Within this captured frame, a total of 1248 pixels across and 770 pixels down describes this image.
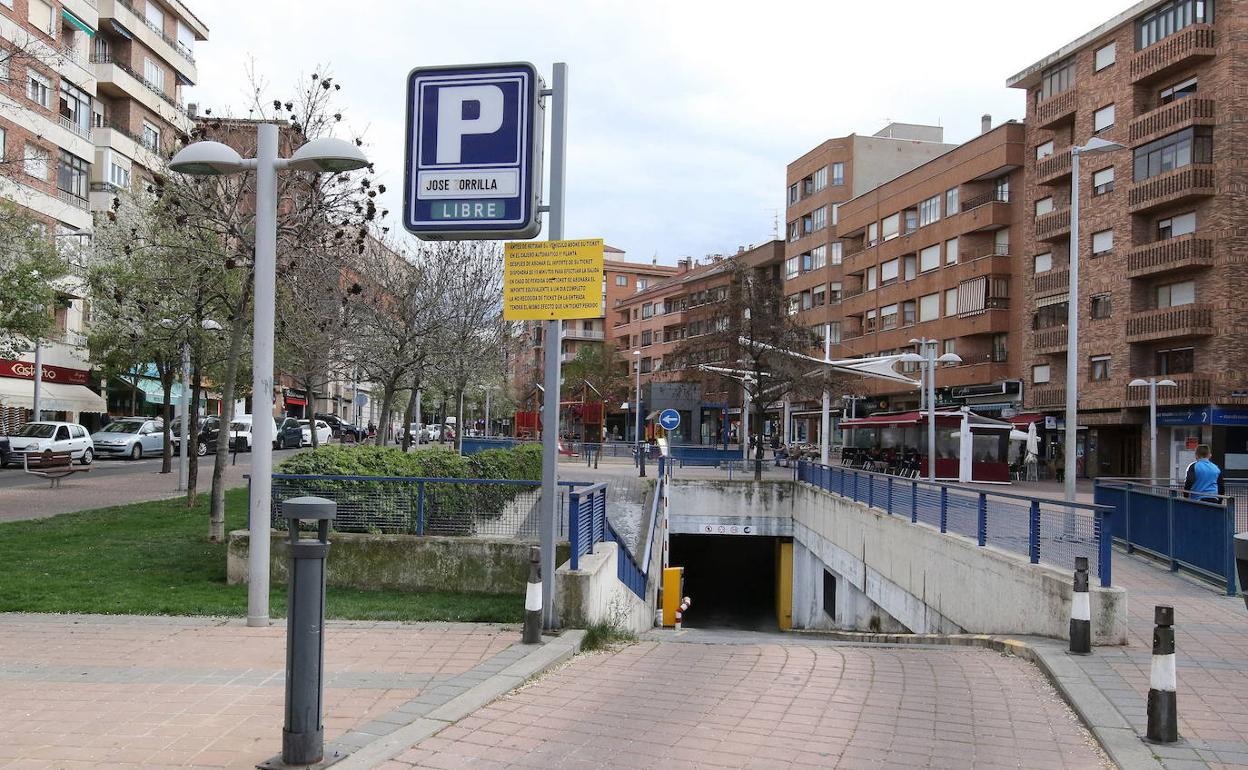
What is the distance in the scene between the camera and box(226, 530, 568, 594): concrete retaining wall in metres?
10.8

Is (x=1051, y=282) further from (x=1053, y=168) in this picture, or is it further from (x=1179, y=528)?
(x=1179, y=528)

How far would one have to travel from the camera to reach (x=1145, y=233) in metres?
41.5

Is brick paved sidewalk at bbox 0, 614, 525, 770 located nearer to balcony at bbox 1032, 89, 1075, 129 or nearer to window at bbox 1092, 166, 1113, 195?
window at bbox 1092, 166, 1113, 195

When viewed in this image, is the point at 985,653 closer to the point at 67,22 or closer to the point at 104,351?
the point at 104,351

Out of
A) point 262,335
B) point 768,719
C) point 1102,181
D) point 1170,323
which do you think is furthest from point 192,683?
point 1102,181

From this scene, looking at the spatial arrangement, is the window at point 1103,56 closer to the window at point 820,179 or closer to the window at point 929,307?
the window at point 929,307

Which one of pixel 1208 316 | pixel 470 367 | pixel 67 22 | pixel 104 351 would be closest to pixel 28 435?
pixel 104 351

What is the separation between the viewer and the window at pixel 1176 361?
39.6 m

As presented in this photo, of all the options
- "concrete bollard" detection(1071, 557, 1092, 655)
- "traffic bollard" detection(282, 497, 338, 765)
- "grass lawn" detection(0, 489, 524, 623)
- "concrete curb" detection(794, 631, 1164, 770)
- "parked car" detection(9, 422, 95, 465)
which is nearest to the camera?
"traffic bollard" detection(282, 497, 338, 765)

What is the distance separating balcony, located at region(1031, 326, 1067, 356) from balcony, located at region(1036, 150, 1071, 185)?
6.33 meters

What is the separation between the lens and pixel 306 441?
51594mm

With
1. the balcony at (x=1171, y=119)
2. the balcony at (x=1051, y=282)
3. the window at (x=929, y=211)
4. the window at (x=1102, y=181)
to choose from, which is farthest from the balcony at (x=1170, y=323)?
the window at (x=929, y=211)

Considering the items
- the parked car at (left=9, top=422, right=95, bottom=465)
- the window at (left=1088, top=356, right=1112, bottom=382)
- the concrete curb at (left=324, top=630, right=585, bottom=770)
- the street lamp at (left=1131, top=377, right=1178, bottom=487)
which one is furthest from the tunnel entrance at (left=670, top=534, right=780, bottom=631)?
the concrete curb at (left=324, top=630, right=585, bottom=770)

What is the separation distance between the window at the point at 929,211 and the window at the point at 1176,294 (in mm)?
14599
